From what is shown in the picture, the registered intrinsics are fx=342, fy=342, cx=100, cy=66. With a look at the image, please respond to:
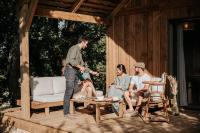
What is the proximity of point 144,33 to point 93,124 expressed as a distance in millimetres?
3469

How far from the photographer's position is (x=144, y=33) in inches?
368

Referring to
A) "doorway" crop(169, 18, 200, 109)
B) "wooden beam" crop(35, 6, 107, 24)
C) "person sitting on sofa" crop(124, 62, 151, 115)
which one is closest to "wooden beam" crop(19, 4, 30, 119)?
"wooden beam" crop(35, 6, 107, 24)

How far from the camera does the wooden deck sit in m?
6.40

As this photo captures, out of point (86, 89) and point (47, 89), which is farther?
point (47, 89)

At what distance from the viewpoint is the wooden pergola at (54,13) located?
754cm

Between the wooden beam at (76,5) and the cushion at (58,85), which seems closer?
the wooden beam at (76,5)

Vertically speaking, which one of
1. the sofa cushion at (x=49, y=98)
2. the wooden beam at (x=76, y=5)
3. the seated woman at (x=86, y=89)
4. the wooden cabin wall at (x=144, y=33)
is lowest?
the sofa cushion at (x=49, y=98)

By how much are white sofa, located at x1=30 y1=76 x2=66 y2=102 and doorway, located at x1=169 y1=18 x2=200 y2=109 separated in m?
3.00

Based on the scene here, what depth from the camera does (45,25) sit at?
12703 millimetres

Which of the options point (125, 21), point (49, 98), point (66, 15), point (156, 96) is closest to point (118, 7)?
point (125, 21)

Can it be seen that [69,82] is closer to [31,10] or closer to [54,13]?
[31,10]

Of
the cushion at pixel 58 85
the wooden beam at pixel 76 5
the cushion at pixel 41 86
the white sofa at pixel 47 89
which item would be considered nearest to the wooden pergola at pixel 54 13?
the wooden beam at pixel 76 5

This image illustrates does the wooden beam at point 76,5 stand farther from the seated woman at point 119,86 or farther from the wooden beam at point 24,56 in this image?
the seated woman at point 119,86

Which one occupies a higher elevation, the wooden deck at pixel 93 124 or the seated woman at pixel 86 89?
the seated woman at pixel 86 89
